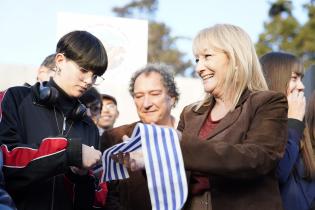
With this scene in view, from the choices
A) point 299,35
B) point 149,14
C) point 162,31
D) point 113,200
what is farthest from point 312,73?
point 149,14

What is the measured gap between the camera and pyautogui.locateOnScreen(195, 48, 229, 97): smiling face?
284 centimetres

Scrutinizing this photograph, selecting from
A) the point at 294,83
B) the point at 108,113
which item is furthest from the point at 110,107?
the point at 294,83

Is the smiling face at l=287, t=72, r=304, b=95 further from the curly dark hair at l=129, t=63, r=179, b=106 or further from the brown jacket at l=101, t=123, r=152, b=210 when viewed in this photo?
the brown jacket at l=101, t=123, r=152, b=210

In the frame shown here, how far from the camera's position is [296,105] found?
369 centimetres

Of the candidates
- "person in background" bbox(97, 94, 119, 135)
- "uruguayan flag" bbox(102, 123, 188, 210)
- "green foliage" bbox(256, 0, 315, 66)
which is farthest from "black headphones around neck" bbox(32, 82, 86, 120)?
"green foliage" bbox(256, 0, 315, 66)

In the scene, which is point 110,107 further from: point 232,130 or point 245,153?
point 245,153

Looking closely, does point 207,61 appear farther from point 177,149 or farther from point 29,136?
point 29,136

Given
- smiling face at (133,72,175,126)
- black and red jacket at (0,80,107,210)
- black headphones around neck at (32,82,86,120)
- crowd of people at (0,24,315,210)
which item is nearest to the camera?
crowd of people at (0,24,315,210)

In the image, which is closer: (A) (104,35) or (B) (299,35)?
(A) (104,35)

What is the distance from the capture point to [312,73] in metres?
5.28

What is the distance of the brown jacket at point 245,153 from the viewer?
2.44 meters

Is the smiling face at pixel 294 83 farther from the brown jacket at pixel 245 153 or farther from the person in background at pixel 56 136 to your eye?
the person in background at pixel 56 136

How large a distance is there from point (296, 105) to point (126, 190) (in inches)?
49.4

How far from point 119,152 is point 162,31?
37031 millimetres
